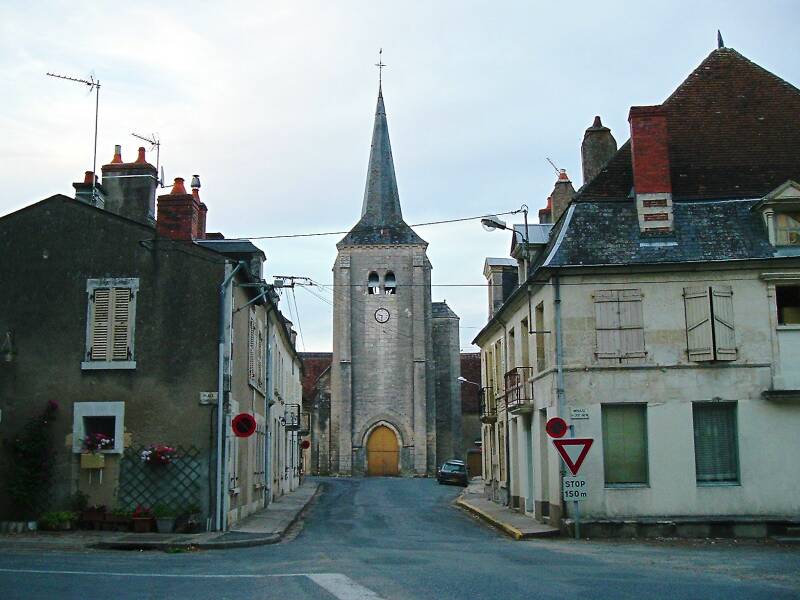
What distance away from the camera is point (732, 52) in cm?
2406

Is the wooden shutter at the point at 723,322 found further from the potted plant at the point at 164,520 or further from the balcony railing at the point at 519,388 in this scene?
the potted plant at the point at 164,520

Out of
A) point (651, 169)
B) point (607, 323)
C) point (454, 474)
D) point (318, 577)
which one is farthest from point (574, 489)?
point (454, 474)

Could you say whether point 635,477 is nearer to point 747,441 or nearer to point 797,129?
point 747,441

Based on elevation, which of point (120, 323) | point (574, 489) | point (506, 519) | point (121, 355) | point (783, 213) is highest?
point (783, 213)

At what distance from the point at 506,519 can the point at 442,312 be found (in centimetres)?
4200

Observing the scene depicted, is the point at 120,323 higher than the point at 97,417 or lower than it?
higher

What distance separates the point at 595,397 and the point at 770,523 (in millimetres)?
4159

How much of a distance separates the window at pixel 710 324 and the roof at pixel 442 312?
4445 cm

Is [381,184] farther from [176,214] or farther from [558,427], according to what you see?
[558,427]

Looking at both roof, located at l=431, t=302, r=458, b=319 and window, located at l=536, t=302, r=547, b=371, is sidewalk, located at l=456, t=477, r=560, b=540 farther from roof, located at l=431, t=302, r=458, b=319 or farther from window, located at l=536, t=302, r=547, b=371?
roof, located at l=431, t=302, r=458, b=319

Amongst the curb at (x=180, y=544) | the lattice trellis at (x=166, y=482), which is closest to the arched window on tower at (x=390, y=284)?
the lattice trellis at (x=166, y=482)

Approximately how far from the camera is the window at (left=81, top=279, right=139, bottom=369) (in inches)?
780

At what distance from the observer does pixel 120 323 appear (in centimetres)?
2000

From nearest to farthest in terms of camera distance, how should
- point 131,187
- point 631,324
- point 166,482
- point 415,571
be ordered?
point 415,571, point 166,482, point 631,324, point 131,187
